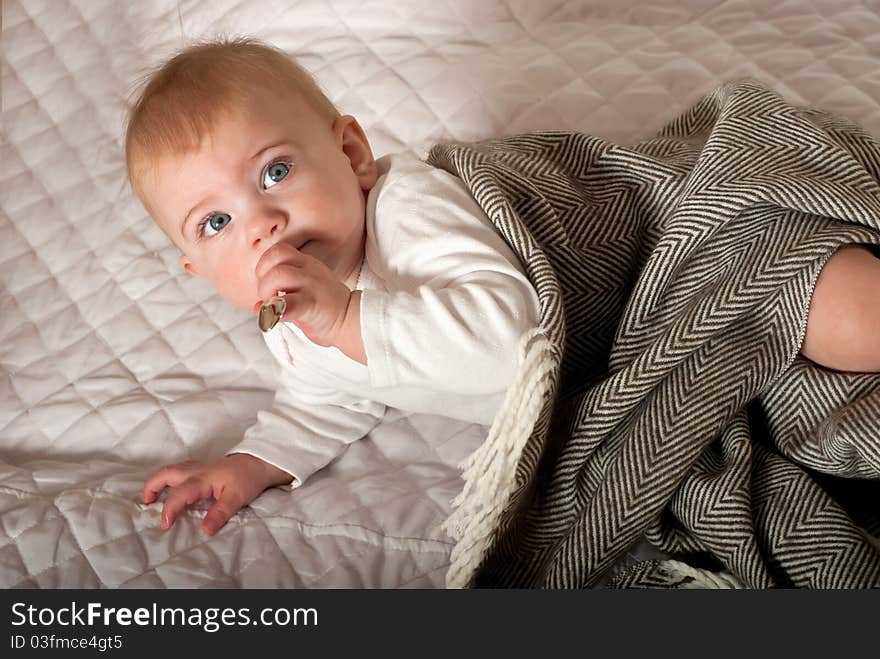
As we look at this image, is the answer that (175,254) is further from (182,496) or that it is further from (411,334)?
(411,334)

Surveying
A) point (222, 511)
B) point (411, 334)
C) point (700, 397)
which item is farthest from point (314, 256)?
point (700, 397)

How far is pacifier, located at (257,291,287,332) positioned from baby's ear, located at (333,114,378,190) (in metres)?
0.26

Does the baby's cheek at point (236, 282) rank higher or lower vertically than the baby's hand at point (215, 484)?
higher

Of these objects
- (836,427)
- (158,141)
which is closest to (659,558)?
(836,427)

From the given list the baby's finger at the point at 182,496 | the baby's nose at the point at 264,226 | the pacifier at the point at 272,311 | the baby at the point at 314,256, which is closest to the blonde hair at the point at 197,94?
the baby at the point at 314,256

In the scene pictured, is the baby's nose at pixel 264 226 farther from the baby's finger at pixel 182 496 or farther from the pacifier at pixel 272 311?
the baby's finger at pixel 182 496

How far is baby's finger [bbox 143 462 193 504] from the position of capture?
97 cm

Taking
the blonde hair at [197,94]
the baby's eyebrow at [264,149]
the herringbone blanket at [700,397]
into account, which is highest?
the blonde hair at [197,94]

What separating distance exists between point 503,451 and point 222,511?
33 centimetres

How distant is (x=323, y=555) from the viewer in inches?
35.7

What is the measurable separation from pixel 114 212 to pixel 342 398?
1.80 ft

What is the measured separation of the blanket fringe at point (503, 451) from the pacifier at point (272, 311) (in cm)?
21

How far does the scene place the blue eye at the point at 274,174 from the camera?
938 millimetres

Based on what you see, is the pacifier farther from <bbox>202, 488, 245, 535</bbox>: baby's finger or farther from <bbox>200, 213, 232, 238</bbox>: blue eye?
<bbox>202, 488, 245, 535</bbox>: baby's finger
